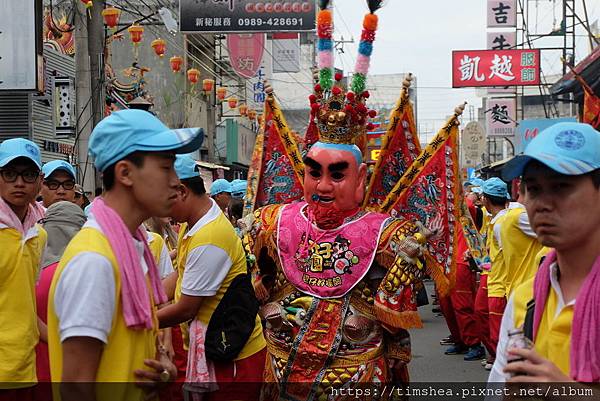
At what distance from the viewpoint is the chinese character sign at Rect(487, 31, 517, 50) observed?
31.1 m

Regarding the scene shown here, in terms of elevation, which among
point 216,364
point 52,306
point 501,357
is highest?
point 52,306

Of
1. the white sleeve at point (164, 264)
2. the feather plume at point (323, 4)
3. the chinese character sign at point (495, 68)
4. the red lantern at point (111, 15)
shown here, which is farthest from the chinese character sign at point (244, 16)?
the chinese character sign at point (495, 68)

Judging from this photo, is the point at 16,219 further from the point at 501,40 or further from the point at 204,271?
the point at 501,40

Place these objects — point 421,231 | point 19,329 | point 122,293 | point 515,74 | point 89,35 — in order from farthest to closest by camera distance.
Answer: point 515,74 < point 89,35 < point 421,231 < point 19,329 < point 122,293

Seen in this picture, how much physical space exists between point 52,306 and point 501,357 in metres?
1.51

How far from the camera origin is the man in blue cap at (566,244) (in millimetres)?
2412

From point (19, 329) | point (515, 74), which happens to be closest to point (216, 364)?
point (19, 329)

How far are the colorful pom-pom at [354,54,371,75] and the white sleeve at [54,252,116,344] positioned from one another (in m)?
2.88

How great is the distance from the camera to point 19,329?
3.90m

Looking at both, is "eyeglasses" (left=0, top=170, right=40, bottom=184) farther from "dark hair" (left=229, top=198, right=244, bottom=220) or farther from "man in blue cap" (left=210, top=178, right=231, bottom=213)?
"man in blue cap" (left=210, top=178, right=231, bottom=213)

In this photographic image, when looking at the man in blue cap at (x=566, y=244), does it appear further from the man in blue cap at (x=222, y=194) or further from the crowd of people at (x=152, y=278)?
the man in blue cap at (x=222, y=194)

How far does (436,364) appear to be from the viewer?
353 inches

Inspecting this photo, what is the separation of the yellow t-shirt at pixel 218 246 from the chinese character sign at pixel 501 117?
27.8 meters

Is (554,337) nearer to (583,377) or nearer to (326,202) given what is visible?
(583,377)
